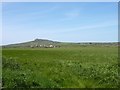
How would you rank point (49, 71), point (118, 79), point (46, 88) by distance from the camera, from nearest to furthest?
1. point (46, 88)
2. point (118, 79)
3. point (49, 71)

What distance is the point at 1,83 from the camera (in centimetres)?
2264

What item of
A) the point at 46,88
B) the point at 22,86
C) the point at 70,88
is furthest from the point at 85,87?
the point at 22,86

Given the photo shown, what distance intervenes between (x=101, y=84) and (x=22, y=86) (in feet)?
19.4

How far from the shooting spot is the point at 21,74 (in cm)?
2453

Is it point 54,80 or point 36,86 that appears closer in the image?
point 36,86

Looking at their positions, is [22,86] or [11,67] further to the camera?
[11,67]

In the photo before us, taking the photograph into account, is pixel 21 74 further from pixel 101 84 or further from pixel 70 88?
pixel 101 84

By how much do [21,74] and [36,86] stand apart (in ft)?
9.16

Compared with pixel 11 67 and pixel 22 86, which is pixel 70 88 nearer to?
pixel 22 86

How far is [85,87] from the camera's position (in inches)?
878

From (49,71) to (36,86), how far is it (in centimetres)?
606

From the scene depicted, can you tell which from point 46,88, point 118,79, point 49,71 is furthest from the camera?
point 49,71

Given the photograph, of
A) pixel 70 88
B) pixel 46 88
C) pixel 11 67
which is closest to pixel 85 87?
pixel 70 88

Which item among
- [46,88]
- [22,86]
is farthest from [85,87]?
[22,86]
